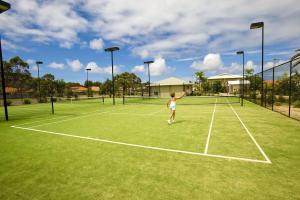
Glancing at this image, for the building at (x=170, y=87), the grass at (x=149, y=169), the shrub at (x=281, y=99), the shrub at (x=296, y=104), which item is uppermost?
the building at (x=170, y=87)

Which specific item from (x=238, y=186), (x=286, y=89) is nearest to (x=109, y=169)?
(x=238, y=186)

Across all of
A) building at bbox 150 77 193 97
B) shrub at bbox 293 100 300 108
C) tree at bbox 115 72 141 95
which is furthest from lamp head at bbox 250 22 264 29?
tree at bbox 115 72 141 95

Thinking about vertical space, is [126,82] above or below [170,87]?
above

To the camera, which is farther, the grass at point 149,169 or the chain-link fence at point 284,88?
the chain-link fence at point 284,88

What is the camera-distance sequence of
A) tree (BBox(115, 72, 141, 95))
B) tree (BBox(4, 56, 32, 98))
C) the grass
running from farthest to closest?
tree (BBox(115, 72, 141, 95)), tree (BBox(4, 56, 32, 98)), the grass

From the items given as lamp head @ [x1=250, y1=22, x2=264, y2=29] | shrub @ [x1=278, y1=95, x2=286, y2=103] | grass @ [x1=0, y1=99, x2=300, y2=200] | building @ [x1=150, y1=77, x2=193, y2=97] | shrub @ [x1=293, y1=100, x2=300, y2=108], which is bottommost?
grass @ [x1=0, y1=99, x2=300, y2=200]

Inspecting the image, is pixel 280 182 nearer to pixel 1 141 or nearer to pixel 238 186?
pixel 238 186

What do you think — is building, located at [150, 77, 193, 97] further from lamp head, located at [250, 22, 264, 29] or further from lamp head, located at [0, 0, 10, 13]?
lamp head, located at [0, 0, 10, 13]

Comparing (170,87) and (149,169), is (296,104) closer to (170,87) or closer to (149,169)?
(149,169)

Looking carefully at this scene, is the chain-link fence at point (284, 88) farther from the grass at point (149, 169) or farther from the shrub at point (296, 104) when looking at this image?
the grass at point (149, 169)

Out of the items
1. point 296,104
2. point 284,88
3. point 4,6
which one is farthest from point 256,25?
point 4,6

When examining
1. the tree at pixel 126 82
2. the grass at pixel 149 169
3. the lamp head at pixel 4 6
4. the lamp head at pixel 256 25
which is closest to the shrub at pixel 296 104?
the lamp head at pixel 256 25

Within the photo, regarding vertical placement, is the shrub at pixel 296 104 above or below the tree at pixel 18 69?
below

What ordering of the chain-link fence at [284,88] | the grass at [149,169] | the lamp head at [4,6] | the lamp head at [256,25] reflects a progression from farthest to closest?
1. the lamp head at [256,25]
2. the chain-link fence at [284,88]
3. the lamp head at [4,6]
4. the grass at [149,169]
